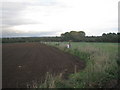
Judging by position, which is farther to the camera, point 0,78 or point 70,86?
point 0,78

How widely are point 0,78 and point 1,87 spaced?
1938 mm

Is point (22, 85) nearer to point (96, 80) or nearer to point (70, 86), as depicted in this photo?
point (70, 86)

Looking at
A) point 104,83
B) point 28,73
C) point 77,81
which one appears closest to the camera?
point 104,83

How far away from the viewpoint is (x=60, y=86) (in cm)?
961

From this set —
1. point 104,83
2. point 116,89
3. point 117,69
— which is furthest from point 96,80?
point 117,69

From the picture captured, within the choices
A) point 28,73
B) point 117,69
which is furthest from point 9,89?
point 117,69

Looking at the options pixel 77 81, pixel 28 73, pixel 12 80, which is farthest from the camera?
pixel 28 73

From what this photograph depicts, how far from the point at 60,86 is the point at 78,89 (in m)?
0.73

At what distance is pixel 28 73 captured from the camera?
13.8 m

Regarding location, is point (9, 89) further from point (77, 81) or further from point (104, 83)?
point (104, 83)

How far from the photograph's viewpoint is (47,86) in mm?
9297

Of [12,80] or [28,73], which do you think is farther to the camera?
[28,73]

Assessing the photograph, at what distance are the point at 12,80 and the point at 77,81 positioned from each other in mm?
3279

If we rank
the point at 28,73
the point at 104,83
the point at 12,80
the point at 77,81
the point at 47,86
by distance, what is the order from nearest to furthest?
the point at 47,86 < the point at 104,83 < the point at 77,81 < the point at 12,80 < the point at 28,73
